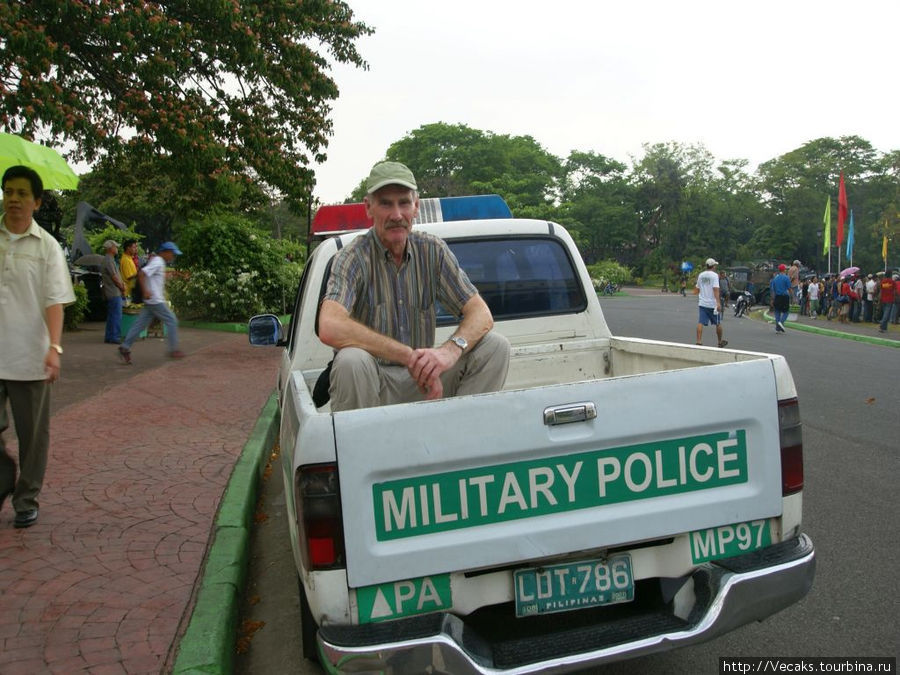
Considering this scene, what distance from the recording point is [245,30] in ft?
40.9

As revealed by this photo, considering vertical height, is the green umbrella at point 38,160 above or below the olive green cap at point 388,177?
above

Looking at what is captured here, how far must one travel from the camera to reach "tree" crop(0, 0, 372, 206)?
10109mm

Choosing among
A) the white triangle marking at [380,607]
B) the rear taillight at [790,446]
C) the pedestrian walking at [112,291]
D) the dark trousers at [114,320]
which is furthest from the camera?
the dark trousers at [114,320]

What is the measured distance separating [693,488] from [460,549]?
2.60 ft

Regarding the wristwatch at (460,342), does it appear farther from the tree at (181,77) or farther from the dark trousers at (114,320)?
the dark trousers at (114,320)

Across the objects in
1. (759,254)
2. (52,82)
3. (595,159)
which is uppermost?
(595,159)

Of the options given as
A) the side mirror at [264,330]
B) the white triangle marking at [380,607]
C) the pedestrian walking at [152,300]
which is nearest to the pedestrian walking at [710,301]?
the pedestrian walking at [152,300]

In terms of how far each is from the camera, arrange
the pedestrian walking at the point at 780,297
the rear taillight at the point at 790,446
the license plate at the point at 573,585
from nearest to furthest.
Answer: the license plate at the point at 573,585 → the rear taillight at the point at 790,446 → the pedestrian walking at the point at 780,297

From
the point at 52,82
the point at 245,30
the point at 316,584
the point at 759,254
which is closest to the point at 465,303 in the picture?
the point at 316,584

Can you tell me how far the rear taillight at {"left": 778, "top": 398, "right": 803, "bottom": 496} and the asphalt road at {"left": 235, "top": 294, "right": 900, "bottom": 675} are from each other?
0.24 m

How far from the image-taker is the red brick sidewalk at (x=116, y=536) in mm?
2996

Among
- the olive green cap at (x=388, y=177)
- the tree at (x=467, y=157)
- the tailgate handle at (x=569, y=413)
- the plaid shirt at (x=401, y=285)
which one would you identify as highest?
the tree at (x=467, y=157)

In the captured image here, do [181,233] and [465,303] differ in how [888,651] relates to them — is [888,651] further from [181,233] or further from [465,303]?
[181,233]

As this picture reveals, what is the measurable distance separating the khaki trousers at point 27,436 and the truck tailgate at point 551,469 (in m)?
2.82
